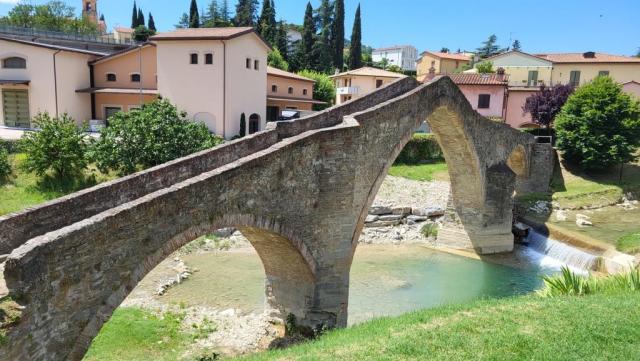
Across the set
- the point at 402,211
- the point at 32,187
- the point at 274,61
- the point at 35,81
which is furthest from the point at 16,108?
the point at 402,211

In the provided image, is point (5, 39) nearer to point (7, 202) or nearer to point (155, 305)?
point (7, 202)

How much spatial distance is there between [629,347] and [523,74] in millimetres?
44395

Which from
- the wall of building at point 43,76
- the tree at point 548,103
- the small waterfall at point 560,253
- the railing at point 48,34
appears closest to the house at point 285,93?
the wall of building at point 43,76

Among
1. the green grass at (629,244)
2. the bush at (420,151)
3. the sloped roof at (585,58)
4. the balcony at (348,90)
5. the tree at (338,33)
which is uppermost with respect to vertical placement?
the tree at (338,33)

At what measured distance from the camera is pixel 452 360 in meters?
8.16

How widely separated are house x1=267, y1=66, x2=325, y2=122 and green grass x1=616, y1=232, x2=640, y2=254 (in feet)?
83.2

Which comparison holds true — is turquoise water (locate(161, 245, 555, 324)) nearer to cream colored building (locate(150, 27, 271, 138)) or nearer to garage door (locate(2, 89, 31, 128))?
cream colored building (locate(150, 27, 271, 138))

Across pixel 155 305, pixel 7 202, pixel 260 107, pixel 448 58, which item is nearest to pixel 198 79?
pixel 260 107

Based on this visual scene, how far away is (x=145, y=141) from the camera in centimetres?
2358

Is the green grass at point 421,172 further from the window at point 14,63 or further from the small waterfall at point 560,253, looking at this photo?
the window at point 14,63

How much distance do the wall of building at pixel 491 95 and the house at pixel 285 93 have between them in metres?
13.4

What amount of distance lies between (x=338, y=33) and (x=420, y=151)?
115 feet

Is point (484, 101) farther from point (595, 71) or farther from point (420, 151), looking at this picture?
point (595, 71)

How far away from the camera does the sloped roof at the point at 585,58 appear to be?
4644 centimetres
